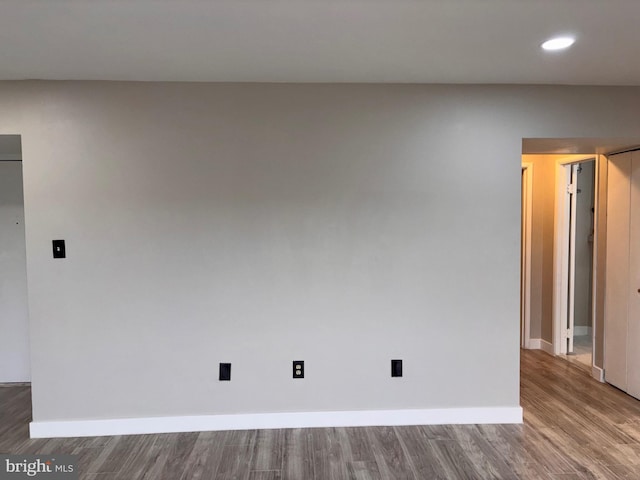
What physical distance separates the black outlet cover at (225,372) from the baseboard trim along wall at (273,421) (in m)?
0.25

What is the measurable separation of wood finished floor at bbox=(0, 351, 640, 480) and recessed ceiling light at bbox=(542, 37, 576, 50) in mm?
2246

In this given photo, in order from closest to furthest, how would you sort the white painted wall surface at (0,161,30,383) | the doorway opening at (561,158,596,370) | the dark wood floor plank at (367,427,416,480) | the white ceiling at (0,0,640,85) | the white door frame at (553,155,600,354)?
the white ceiling at (0,0,640,85) → the dark wood floor plank at (367,427,416,480) → the white painted wall surface at (0,161,30,383) → the white door frame at (553,155,600,354) → the doorway opening at (561,158,596,370)

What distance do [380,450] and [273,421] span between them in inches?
28.5

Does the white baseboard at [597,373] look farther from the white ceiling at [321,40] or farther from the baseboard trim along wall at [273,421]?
the white ceiling at [321,40]

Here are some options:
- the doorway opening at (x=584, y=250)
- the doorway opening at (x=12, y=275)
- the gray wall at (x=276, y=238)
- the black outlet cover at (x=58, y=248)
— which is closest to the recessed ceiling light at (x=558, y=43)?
the gray wall at (x=276, y=238)

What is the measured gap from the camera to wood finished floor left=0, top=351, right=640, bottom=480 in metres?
2.23

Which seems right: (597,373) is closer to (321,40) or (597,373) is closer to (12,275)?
(321,40)

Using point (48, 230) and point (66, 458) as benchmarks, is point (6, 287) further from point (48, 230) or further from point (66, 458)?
point (66, 458)

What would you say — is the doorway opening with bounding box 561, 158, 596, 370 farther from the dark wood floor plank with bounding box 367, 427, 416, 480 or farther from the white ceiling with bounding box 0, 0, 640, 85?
the dark wood floor plank with bounding box 367, 427, 416, 480

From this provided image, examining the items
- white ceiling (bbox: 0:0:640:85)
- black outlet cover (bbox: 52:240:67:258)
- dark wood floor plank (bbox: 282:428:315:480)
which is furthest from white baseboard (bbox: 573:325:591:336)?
black outlet cover (bbox: 52:240:67:258)

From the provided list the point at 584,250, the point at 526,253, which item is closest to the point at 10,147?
the point at 526,253

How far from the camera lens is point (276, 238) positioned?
8.86 feet

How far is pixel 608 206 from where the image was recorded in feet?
10.9

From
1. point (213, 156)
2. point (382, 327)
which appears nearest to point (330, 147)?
point (213, 156)
